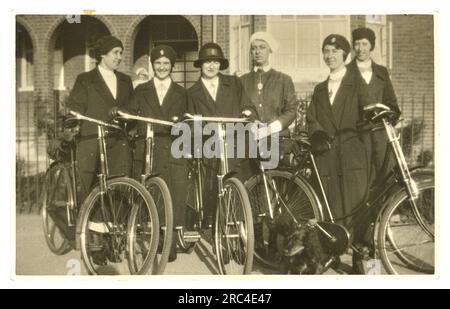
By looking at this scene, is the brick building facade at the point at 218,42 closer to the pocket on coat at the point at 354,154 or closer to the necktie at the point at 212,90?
the necktie at the point at 212,90

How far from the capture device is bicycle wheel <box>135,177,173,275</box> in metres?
6.36

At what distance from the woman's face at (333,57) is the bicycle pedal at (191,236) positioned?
7.46 ft

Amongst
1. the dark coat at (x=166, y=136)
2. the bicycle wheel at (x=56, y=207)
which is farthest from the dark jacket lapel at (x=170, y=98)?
the bicycle wheel at (x=56, y=207)

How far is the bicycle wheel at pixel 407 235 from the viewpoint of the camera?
639cm

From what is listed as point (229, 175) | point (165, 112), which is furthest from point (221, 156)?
point (165, 112)

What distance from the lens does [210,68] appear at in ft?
21.6

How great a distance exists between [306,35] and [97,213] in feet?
9.62

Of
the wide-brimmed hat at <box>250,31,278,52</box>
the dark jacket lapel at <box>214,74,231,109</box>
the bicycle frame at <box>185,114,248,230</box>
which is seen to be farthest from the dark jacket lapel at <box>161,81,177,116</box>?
the wide-brimmed hat at <box>250,31,278,52</box>

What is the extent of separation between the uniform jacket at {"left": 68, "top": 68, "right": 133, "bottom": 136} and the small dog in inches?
91.1

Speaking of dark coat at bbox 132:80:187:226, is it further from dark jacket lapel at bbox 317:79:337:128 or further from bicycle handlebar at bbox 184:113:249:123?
dark jacket lapel at bbox 317:79:337:128

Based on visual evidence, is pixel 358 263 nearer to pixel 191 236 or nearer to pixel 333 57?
pixel 191 236
